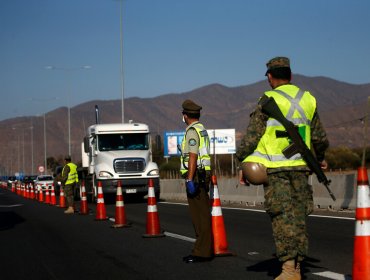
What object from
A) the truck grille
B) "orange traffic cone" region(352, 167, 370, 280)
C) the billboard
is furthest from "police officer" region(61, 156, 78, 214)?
the billboard

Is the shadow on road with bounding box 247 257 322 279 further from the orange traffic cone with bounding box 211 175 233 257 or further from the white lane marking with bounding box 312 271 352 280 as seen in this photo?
the orange traffic cone with bounding box 211 175 233 257

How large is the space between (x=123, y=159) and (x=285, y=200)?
22.0m

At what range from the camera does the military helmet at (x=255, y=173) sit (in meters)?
6.68

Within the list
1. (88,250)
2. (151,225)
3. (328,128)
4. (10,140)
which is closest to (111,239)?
(151,225)

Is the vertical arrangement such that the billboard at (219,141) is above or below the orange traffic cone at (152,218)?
above

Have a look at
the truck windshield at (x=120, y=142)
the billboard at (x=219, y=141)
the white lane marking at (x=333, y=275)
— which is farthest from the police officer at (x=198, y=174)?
the billboard at (x=219, y=141)

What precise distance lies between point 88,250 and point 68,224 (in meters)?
6.10

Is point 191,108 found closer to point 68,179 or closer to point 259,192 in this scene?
point 259,192

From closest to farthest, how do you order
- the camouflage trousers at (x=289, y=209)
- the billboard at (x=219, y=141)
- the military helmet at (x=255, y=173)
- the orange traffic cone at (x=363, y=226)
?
1. the orange traffic cone at (x=363, y=226)
2. the camouflage trousers at (x=289, y=209)
3. the military helmet at (x=255, y=173)
4. the billboard at (x=219, y=141)

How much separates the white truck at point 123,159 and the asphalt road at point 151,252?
11.2m

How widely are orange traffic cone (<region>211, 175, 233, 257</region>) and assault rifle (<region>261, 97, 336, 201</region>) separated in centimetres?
315

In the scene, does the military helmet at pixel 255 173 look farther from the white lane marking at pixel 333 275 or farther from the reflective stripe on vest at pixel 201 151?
the reflective stripe on vest at pixel 201 151

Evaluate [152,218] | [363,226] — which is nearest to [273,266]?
[363,226]

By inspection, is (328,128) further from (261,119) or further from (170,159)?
Result: (261,119)
